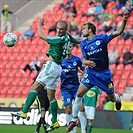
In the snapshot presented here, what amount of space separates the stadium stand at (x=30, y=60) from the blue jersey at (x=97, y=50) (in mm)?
9582

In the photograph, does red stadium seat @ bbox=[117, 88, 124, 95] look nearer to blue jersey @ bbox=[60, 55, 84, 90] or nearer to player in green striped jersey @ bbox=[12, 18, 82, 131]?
blue jersey @ bbox=[60, 55, 84, 90]

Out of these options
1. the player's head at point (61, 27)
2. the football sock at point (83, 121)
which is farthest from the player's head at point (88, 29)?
the football sock at point (83, 121)

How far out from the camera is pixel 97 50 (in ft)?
42.4

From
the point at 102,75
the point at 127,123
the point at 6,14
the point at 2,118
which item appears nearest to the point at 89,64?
the point at 102,75

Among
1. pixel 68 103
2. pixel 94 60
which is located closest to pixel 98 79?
pixel 94 60

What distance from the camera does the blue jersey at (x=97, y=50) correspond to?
42.4 ft

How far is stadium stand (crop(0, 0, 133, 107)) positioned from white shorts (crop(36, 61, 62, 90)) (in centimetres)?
972

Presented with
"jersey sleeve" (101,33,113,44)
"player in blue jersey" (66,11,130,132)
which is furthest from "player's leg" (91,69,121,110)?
"jersey sleeve" (101,33,113,44)

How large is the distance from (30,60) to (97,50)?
536 inches

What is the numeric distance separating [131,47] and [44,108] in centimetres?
852

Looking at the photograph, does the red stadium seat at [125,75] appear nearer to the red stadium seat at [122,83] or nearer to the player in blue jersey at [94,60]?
the red stadium seat at [122,83]

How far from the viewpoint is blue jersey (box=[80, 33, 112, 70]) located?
1293 cm

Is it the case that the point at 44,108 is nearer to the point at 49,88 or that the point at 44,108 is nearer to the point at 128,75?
the point at 49,88

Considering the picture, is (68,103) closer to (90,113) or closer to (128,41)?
(90,113)
